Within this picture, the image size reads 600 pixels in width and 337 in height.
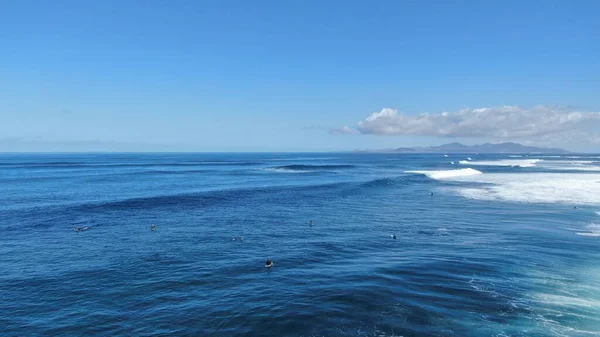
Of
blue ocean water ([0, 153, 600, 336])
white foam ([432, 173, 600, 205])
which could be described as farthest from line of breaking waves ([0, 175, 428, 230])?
white foam ([432, 173, 600, 205])

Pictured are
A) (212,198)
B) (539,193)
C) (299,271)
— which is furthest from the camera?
(539,193)

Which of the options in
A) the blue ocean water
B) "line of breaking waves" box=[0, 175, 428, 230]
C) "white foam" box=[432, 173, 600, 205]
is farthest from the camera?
"white foam" box=[432, 173, 600, 205]

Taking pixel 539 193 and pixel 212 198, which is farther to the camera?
pixel 539 193

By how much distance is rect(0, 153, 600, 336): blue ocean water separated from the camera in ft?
69.3

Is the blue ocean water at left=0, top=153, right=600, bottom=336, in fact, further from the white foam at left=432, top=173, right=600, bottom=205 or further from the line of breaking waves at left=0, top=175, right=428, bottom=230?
the white foam at left=432, top=173, right=600, bottom=205

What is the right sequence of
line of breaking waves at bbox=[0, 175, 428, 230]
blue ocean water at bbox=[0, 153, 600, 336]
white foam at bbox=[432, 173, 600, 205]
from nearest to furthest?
blue ocean water at bbox=[0, 153, 600, 336]
line of breaking waves at bbox=[0, 175, 428, 230]
white foam at bbox=[432, 173, 600, 205]

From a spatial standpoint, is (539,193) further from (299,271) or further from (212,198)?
(299,271)

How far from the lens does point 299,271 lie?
95.6 feet

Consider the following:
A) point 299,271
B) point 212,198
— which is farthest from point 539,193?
point 299,271

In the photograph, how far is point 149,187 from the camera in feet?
270

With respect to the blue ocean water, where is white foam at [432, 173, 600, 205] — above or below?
above

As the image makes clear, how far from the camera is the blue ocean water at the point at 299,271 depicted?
69.3 feet

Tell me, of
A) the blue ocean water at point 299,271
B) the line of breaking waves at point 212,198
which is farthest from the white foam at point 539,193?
the line of breaking waves at point 212,198

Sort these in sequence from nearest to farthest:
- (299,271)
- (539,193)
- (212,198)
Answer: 1. (299,271)
2. (212,198)
3. (539,193)
